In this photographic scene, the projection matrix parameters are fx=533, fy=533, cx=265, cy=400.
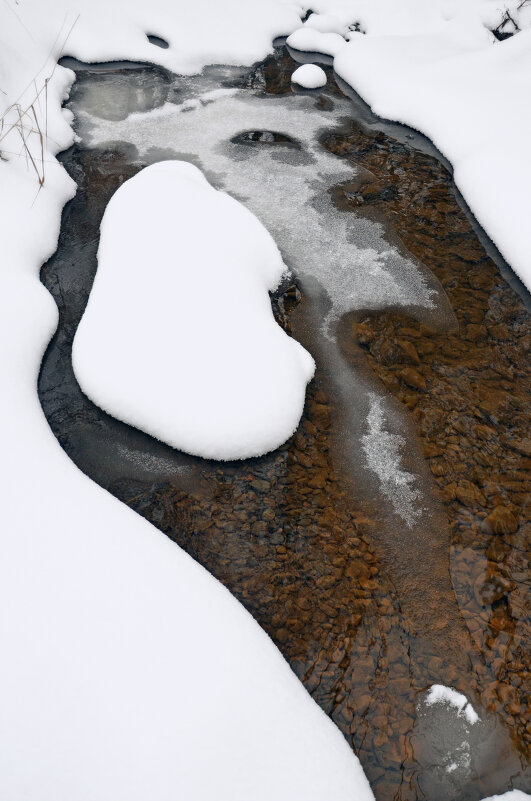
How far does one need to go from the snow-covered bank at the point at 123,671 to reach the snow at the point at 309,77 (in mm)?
5705

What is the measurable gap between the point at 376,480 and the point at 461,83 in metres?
5.07

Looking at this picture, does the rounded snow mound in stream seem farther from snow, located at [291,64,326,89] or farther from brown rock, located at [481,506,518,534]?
snow, located at [291,64,326,89]

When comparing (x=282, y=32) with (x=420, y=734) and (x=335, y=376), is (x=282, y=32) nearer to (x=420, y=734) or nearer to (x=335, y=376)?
(x=335, y=376)

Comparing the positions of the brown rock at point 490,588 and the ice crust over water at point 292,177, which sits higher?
the ice crust over water at point 292,177

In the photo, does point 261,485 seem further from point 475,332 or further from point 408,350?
point 475,332

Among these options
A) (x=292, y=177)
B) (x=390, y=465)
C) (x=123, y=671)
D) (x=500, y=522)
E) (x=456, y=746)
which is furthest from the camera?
(x=292, y=177)

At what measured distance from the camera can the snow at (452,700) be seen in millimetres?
1903

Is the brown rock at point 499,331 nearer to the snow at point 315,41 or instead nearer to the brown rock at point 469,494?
the brown rock at point 469,494

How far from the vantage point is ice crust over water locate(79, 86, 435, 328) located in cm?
379

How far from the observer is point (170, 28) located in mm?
7078

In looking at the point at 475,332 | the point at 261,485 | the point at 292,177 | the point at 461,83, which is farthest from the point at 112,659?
the point at 461,83

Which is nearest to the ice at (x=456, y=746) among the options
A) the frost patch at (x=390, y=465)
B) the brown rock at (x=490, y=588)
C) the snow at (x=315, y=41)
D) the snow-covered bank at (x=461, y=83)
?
the brown rock at (x=490, y=588)

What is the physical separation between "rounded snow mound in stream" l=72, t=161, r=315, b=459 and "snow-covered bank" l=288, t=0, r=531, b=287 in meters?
2.05

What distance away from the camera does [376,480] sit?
260 cm
